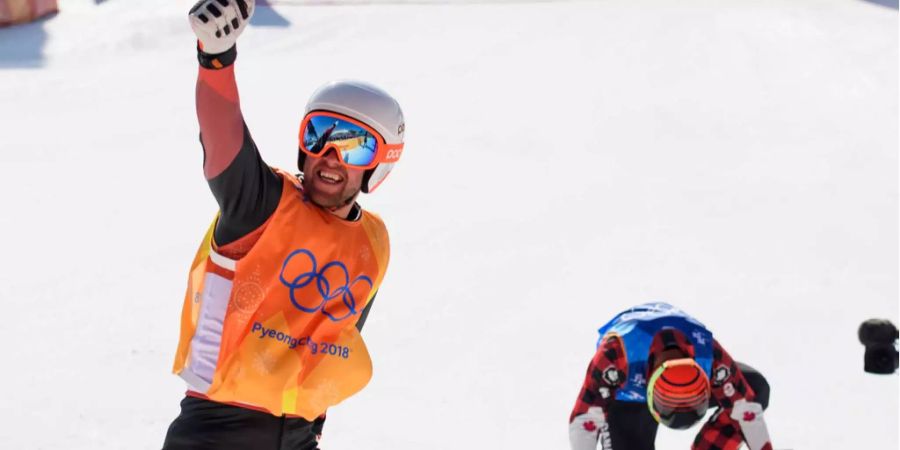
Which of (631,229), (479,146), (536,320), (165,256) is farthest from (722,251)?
(165,256)

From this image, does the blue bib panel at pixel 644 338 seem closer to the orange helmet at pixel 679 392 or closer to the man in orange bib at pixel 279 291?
the orange helmet at pixel 679 392

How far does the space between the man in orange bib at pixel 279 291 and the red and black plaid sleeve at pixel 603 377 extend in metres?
1.24

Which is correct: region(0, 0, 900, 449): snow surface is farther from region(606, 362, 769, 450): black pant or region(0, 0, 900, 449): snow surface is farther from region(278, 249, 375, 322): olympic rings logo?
region(278, 249, 375, 322): olympic rings logo

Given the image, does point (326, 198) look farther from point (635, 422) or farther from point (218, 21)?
point (635, 422)

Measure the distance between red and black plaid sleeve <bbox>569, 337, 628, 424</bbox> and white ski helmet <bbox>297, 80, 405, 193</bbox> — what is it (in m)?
1.30

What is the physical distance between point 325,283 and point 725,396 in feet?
5.84

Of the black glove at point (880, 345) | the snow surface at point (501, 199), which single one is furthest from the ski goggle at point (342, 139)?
the black glove at point (880, 345)

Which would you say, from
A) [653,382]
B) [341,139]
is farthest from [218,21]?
[653,382]

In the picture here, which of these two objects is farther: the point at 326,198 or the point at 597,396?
the point at 597,396

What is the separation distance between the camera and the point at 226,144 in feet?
9.92

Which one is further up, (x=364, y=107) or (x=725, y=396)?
(x=364, y=107)

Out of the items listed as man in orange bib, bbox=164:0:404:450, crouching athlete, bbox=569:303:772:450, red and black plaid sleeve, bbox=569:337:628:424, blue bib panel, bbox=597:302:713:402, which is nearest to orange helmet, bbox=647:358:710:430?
crouching athlete, bbox=569:303:772:450

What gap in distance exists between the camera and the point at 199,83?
304cm

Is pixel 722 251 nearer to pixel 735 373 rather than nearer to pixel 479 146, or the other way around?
pixel 479 146
